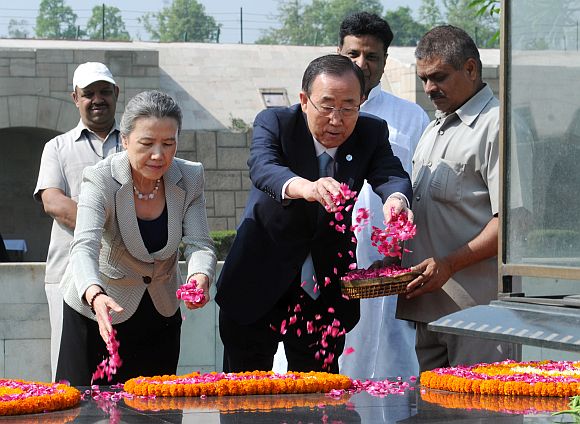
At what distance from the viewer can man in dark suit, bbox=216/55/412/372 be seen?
13.9 ft

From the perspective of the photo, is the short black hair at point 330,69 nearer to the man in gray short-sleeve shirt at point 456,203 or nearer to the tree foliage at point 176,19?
the man in gray short-sleeve shirt at point 456,203

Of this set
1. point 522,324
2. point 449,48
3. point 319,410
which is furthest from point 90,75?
point 522,324

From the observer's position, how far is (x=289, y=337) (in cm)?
430

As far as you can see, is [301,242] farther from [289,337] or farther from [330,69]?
[330,69]

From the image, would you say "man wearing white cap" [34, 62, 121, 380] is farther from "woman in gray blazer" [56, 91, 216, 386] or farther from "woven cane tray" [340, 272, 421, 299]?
"woven cane tray" [340, 272, 421, 299]

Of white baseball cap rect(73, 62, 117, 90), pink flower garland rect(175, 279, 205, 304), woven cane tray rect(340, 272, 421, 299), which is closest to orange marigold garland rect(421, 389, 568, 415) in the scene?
woven cane tray rect(340, 272, 421, 299)

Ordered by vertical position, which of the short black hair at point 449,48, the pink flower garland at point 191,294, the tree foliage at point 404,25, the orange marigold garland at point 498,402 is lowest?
the orange marigold garland at point 498,402

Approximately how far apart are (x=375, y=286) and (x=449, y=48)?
1.05 meters

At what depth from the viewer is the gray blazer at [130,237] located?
13.8 feet

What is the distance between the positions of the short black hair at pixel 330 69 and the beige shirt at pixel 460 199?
0.47 metres

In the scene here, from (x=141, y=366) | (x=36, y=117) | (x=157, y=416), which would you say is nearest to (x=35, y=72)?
(x=36, y=117)

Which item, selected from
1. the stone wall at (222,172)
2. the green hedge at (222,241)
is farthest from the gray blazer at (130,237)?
the stone wall at (222,172)

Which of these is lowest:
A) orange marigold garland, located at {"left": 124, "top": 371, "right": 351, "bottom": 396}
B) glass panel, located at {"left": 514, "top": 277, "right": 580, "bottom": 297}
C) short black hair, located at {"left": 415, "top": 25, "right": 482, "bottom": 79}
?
orange marigold garland, located at {"left": 124, "top": 371, "right": 351, "bottom": 396}

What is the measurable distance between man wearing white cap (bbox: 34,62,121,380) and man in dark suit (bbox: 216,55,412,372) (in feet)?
3.86
